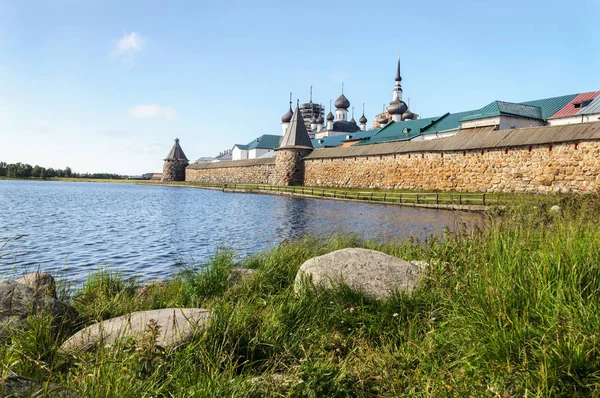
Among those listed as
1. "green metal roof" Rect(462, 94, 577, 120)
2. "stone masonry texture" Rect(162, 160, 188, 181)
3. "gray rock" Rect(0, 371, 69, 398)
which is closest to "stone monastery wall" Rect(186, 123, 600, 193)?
"green metal roof" Rect(462, 94, 577, 120)

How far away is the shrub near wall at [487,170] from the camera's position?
787 inches

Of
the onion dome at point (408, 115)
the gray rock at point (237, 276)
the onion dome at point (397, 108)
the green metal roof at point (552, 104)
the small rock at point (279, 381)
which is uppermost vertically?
the onion dome at point (397, 108)

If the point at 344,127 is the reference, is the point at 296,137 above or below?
below

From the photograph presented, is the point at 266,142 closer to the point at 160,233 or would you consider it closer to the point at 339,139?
the point at 339,139

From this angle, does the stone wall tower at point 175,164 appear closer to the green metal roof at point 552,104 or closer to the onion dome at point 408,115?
the onion dome at point 408,115

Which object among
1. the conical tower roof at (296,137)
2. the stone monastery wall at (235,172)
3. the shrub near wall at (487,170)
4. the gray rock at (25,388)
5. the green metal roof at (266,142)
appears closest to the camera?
the gray rock at (25,388)

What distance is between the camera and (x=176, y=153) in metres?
70.8

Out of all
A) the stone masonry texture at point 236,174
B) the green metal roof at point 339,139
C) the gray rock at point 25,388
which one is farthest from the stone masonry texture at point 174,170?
the gray rock at point 25,388

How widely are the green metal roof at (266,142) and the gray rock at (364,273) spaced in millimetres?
70747

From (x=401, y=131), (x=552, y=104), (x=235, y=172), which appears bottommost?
(x=235, y=172)

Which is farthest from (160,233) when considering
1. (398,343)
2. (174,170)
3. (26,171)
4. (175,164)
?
(26,171)

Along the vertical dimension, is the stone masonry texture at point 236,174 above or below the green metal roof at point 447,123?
below

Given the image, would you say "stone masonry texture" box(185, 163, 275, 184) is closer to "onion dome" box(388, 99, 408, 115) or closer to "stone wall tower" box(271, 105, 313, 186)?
"stone wall tower" box(271, 105, 313, 186)

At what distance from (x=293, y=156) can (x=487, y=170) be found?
20850 millimetres
